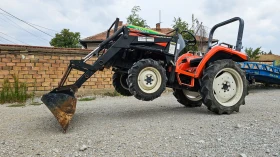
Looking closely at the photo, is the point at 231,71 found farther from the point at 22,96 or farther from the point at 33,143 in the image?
the point at 22,96

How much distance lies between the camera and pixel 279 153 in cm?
238

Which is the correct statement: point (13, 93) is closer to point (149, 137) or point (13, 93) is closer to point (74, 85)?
point (74, 85)

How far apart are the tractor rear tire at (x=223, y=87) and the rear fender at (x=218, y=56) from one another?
0.35 feet

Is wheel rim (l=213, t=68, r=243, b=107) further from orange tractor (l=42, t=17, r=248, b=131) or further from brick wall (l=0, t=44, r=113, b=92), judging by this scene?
brick wall (l=0, t=44, r=113, b=92)

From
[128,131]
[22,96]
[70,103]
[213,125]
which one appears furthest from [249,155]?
[22,96]

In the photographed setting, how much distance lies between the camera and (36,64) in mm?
7520

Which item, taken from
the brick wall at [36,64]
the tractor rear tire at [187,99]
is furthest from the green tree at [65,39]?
the tractor rear tire at [187,99]

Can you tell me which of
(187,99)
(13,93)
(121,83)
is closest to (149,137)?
(121,83)

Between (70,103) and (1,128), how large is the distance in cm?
119

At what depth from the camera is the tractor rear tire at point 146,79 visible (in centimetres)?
357

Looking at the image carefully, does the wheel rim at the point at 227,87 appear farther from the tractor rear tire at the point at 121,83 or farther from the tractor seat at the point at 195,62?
the tractor rear tire at the point at 121,83

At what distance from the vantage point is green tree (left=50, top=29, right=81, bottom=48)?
36.7m

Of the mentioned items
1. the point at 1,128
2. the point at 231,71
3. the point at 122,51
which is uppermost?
the point at 122,51

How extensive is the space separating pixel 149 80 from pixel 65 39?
117 ft
